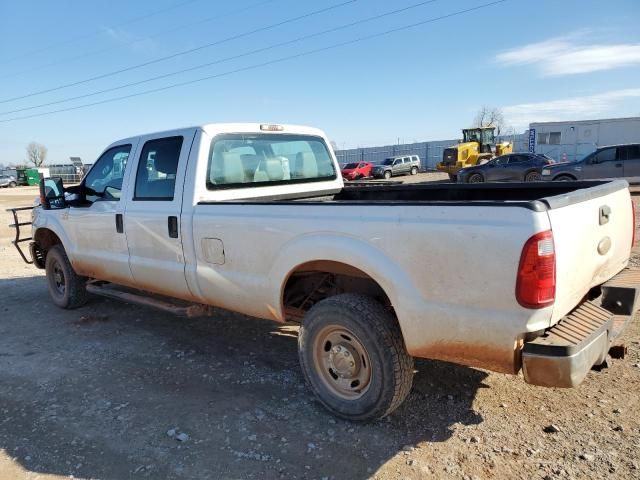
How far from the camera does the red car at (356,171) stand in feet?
125

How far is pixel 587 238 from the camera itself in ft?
9.09

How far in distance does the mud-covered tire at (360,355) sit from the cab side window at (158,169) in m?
1.90

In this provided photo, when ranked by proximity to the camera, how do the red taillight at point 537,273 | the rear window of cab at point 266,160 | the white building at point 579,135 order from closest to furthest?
the red taillight at point 537,273
the rear window of cab at point 266,160
the white building at point 579,135

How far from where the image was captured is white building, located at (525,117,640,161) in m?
35.1

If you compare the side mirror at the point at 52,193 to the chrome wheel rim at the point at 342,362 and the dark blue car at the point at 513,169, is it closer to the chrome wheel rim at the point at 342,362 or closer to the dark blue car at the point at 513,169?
the chrome wheel rim at the point at 342,362

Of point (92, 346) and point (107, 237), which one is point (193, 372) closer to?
point (92, 346)

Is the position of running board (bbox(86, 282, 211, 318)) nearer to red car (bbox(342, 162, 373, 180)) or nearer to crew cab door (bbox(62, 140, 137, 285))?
crew cab door (bbox(62, 140, 137, 285))

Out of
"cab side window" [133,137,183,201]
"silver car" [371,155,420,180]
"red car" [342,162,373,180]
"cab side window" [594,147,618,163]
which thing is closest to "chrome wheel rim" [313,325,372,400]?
"cab side window" [133,137,183,201]

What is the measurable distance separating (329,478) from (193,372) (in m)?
1.89

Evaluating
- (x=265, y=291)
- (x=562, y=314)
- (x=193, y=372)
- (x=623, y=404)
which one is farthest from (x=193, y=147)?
(x=623, y=404)

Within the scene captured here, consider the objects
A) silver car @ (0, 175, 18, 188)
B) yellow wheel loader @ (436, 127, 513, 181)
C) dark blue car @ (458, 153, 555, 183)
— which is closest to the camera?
dark blue car @ (458, 153, 555, 183)

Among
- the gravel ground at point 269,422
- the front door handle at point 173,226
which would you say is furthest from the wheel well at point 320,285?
the front door handle at point 173,226

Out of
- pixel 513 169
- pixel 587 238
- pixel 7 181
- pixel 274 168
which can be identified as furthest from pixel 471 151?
pixel 7 181

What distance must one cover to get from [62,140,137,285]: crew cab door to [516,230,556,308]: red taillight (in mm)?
3802
